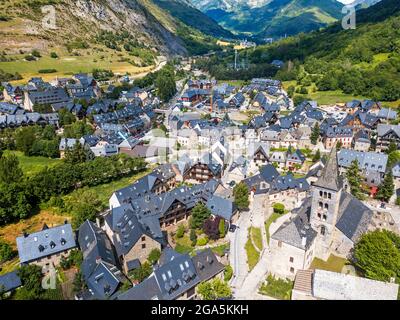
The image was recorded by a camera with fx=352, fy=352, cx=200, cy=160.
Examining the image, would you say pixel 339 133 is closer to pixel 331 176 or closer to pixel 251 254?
pixel 331 176

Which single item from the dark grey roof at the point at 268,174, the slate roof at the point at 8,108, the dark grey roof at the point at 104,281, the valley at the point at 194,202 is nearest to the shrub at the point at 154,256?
the valley at the point at 194,202

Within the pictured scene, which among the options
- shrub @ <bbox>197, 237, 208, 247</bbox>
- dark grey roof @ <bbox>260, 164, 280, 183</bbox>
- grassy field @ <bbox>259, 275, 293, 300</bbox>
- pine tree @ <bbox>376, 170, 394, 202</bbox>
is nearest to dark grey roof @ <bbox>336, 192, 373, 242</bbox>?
grassy field @ <bbox>259, 275, 293, 300</bbox>

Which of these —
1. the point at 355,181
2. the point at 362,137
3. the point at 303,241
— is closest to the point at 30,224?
the point at 303,241

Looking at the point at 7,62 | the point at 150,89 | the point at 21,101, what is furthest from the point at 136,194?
the point at 7,62

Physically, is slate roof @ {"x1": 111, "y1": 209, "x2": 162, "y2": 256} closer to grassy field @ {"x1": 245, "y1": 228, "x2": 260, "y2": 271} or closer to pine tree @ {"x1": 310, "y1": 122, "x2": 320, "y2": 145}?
grassy field @ {"x1": 245, "y1": 228, "x2": 260, "y2": 271}

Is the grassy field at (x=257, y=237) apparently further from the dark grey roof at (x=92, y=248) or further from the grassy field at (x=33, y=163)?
the grassy field at (x=33, y=163)
